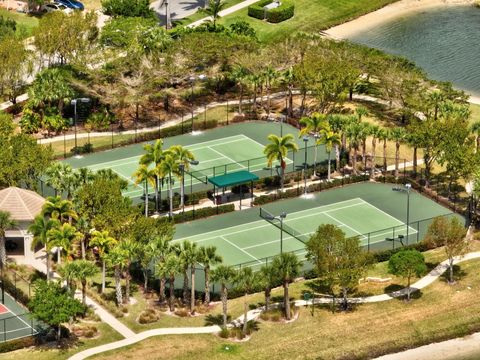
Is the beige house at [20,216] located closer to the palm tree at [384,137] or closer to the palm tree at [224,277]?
the palm tree at [224,277]

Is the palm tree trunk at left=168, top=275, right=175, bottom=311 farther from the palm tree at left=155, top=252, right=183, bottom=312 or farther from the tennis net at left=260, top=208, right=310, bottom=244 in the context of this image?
the tennis net at left=260, top=208, right=310, bottom=244

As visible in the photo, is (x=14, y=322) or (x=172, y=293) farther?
(x=172, y=293)

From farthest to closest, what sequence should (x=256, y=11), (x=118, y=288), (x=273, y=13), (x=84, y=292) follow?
1. (x=256, y=11)
2. (x=273, y=13)
3. (x=118, y=288)
4. (x=84, y=292)

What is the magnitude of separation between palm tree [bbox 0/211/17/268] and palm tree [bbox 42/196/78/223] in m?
3.49

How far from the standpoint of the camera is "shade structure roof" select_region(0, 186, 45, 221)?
128 meters

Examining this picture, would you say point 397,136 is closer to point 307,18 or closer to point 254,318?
point 254,318

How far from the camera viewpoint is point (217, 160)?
15012 centimetres

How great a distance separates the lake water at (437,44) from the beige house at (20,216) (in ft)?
202

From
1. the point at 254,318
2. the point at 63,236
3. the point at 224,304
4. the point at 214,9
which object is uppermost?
the point at 63,236

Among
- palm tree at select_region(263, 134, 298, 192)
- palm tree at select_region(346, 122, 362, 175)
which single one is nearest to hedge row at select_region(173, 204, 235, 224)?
palm tree at select_region(263, 134, 298, 192)

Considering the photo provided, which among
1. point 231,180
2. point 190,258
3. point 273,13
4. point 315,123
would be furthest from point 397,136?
point 273,13

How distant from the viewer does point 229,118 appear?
16112cm

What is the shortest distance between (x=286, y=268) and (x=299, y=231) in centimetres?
1706

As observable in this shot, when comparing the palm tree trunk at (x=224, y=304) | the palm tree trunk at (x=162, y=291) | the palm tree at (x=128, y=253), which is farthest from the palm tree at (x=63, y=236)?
the palm tree trunk at (x=224, y=304)
